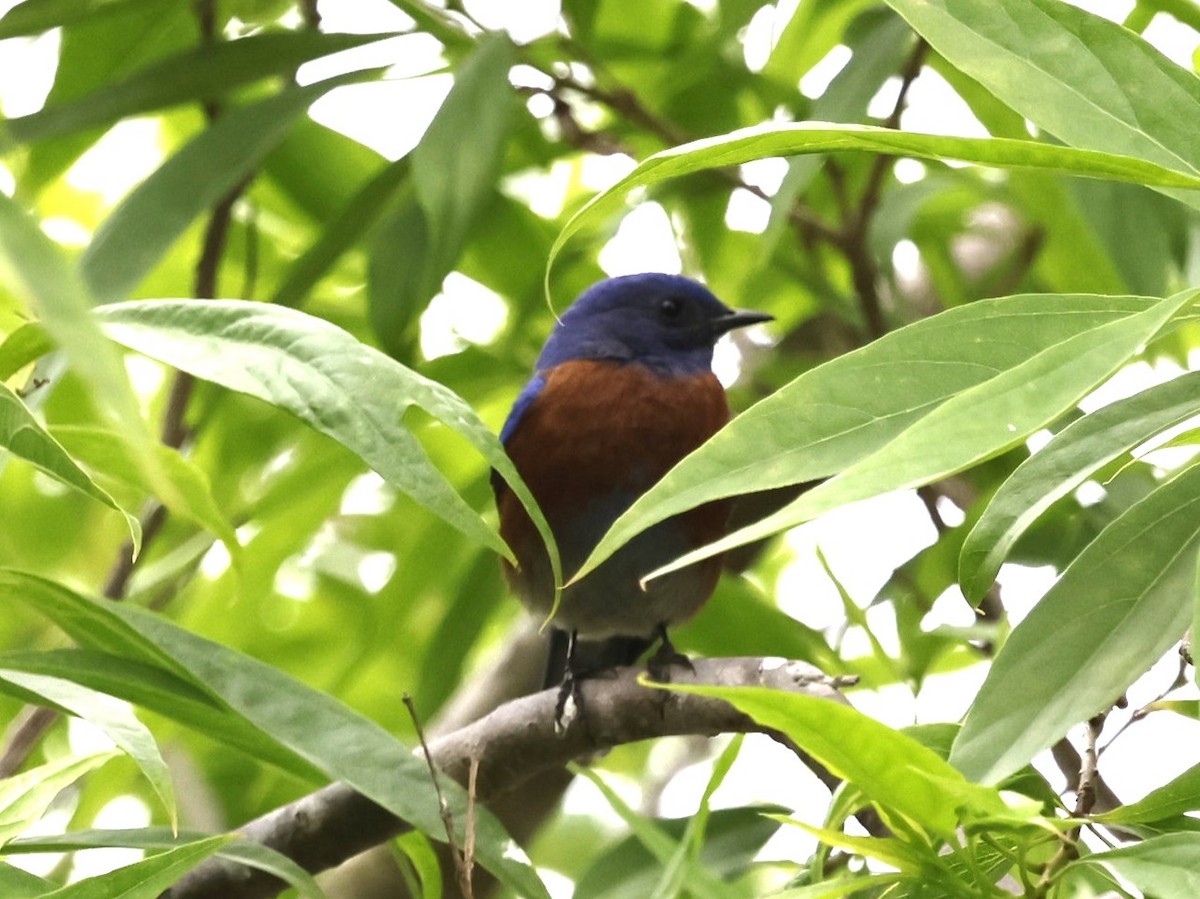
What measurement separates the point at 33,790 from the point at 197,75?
135 cm

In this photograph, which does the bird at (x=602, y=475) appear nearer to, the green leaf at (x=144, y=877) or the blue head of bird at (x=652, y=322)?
the blue head of bird at (x=652, y=322)

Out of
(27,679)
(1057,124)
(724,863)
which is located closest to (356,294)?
(724,863)

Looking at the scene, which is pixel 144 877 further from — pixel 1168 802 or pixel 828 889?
pixel 1168 802

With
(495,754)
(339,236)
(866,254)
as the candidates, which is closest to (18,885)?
(495,754)

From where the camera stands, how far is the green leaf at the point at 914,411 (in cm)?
100

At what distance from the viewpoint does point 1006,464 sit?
2.55m

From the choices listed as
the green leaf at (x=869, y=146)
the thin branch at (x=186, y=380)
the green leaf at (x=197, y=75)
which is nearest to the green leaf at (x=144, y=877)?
the green leaf at (x=869, y=146)

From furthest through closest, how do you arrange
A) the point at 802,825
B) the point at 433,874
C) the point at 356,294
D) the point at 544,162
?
the point at 356,294
the point at 544,162
the point at 433,874
the point at 802,825

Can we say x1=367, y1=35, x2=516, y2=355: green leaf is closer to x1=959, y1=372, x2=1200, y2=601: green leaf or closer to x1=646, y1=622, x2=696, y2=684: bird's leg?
x1=646, y1=622, x2=696, y2=684: bird's leg

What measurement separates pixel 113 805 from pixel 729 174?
174 centimetres

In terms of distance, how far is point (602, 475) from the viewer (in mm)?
2615

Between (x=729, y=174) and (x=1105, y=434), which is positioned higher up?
(x=729, y=174)

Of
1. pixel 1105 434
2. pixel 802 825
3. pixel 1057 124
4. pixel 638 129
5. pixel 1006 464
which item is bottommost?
pixel 802 825

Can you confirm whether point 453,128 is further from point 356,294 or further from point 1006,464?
point 1006,464
